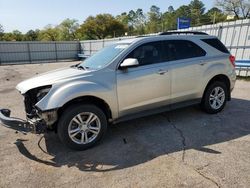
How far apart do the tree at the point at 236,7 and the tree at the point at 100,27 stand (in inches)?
1044

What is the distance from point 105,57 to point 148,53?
0.86m

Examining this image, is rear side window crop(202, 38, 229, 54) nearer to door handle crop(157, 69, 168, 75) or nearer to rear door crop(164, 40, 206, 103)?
rear door crop(164, 40, 206, 103)

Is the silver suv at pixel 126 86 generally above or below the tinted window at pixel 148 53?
below

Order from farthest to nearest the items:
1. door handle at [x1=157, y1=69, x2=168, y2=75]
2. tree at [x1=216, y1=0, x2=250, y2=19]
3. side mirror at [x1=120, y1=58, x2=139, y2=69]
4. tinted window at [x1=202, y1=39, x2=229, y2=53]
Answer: tree at [x1=216, y1=0, x2=250, y2=19], tinted window at [x1=202, y1=39, x2=229, y2=53], door handle at [x1=157, y1=69, x2=168, y2=75], side mirror at [x1=120, y1=58, x2=139, y2=69]

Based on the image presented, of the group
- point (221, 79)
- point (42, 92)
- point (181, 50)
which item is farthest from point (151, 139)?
point (221, 79)

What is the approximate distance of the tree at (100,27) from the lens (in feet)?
201

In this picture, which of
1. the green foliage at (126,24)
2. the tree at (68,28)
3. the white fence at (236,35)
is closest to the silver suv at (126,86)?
the white fence at (236,35)

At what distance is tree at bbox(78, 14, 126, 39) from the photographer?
6131 cm

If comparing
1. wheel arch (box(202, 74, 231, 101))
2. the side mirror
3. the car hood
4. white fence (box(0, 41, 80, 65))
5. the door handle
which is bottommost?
white fence (box(0, 41, 80, 65))

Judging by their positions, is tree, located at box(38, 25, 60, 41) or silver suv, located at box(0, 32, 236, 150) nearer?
silver suv, located at box(0, 32, 236, 150)

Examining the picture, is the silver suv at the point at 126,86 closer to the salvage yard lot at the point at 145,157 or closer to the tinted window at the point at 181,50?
the tinted window at the point at 181,50

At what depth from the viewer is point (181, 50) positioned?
4.82 m

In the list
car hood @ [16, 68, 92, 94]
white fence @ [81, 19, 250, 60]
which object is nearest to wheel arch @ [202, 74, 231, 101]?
car hood @ [16, 68, 92, 94]

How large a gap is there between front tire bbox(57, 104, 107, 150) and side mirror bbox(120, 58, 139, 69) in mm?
883
